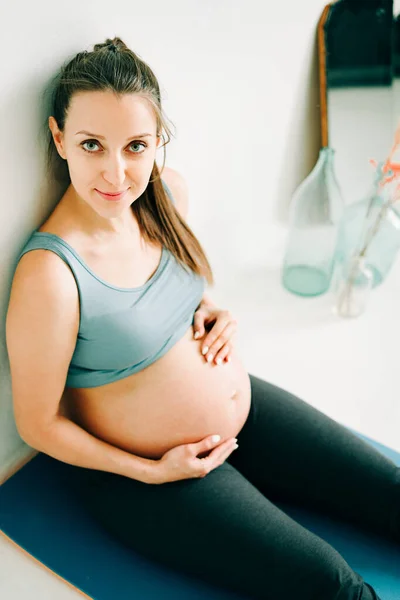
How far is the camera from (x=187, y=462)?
99 cm

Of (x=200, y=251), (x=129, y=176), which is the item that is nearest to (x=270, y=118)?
(x=200, y=251)

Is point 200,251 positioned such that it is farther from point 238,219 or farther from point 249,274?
point 249,274

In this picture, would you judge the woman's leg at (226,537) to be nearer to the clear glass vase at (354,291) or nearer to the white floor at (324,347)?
the white floor at (324,347)

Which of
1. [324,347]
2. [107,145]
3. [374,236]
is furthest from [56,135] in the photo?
[374,236]

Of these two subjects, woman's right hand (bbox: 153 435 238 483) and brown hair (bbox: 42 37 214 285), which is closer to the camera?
brown hair (bbox: 42 37 214 285)

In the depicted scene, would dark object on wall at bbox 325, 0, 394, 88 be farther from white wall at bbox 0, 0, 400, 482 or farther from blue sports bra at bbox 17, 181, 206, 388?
blue sports bra at bbox 17, 181, 206, 388

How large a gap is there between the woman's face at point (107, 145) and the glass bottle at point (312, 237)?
3.10 ft

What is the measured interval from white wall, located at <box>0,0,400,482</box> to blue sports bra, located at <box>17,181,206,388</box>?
13 centimetres

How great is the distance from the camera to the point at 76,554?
1050 mm

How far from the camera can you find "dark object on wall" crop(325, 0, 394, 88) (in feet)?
5.58

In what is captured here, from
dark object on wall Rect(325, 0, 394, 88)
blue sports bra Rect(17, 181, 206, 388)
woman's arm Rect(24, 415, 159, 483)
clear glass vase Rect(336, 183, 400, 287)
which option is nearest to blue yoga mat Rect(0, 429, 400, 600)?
woman's arm Rect(24, 415, 159, 483)

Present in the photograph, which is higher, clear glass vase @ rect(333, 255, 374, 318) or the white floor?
clear glass vase @ rect(333, 255, 374, 318)

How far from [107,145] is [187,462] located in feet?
1.82

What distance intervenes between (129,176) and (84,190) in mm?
75
